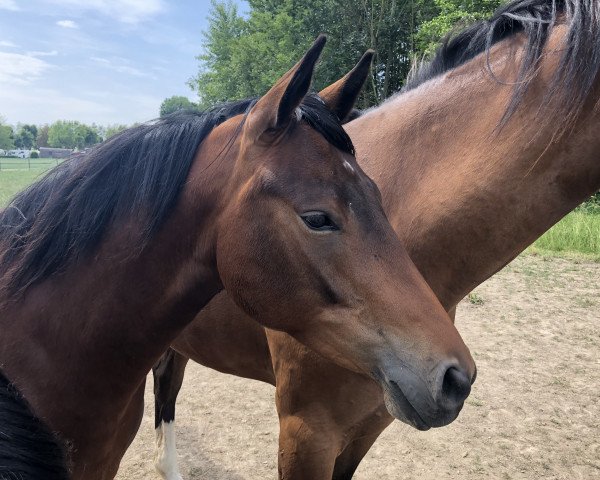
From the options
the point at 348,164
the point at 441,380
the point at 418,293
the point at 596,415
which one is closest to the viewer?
the point at 441,380

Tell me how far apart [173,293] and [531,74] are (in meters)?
1.46

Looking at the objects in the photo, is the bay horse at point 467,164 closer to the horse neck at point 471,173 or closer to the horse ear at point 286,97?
the horse neck at point 471,173

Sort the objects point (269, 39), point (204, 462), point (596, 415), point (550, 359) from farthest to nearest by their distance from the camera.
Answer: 1. point (269, 39)
2. point (550, 359)
3. point (596, 415)
4. point (204, 462)

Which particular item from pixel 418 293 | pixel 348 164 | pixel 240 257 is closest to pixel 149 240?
pixel 240 257

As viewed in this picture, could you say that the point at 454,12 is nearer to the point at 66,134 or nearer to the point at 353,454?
the point at 353,454

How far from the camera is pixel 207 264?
139 centimetres

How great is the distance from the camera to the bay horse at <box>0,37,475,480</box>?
122cm

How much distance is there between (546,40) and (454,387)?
1.29 meters

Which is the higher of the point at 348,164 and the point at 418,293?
the point at 348,164

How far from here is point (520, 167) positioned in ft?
5.00

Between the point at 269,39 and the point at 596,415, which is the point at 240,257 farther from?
the point at 269,39

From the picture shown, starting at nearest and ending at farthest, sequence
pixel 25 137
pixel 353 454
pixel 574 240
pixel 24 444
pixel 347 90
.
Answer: pixel 24 444
pixel 347 90
pixel 353 454
pixel 574 240
pixel 25 137

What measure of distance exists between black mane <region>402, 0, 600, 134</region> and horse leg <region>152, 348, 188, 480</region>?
113 inches

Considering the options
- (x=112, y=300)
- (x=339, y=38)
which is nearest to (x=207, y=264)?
(x=112, y=300)
